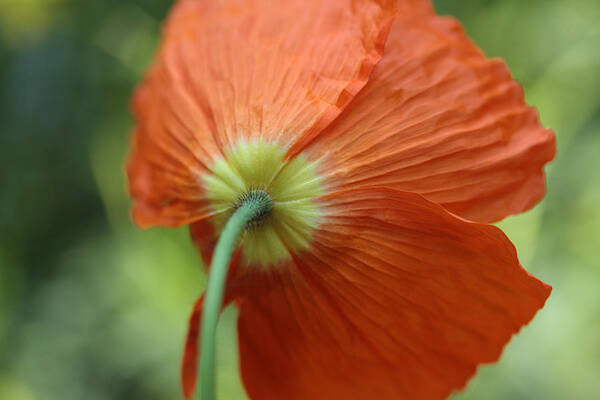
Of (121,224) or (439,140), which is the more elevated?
(121,224)

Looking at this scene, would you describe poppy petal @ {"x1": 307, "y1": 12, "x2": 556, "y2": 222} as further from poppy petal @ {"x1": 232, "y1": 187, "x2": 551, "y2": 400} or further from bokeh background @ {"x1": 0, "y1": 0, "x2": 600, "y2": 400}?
bokeh background @ {"x1": 0, "y1": 0, "x2": 600, "y2": 400}

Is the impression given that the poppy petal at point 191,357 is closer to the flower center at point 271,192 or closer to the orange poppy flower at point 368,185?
the orange poppy flower at point 368,185

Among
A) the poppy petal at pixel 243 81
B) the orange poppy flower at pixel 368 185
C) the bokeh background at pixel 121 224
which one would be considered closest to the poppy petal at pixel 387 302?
the orange poppy flower at pixel 368 185

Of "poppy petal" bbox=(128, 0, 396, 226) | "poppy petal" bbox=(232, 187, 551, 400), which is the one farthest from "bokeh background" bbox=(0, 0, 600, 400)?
"poppy petal" bbox=(128, 0, 396, 226)

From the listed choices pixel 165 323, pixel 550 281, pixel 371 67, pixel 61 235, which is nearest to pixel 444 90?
pixel 371 67

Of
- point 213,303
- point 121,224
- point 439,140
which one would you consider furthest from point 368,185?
point 121,224

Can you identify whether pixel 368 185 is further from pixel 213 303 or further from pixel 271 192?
pixel 213 303
